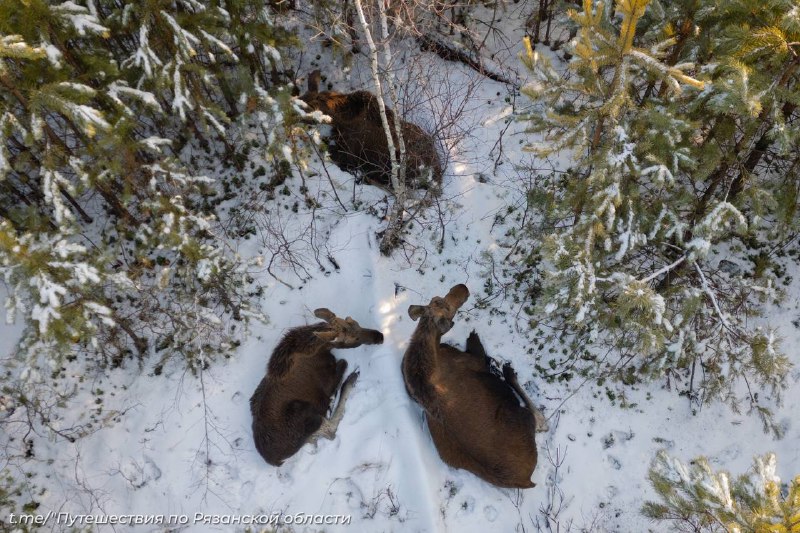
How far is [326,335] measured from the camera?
6.80 m

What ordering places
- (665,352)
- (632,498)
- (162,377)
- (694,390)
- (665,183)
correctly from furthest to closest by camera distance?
(162,377)
(694,390)
(632,498)
(665,352)
(665,183)

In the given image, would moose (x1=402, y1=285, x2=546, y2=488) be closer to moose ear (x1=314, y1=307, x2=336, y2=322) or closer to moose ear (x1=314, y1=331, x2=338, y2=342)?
moose ear (x1=314, y1=331, x2=338, y2=342)

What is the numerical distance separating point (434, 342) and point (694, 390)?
3969 mm

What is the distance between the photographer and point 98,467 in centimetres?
713


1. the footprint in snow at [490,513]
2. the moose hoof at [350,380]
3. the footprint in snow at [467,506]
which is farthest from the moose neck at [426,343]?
the footprint in snow at [490,513]

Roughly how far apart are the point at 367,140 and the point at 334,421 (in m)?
4.78

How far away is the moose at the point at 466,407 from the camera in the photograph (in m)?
6.39

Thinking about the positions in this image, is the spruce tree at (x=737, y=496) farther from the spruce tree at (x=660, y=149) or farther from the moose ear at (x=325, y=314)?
the moose ear at (x=325, y=314)

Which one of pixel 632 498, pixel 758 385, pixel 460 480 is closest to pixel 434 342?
pixel 460 480

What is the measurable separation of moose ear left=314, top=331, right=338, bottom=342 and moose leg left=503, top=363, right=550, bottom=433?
267 centimetres

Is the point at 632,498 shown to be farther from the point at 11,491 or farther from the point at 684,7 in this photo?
the point at 11,491

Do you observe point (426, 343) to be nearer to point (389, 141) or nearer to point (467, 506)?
point (467, 506)

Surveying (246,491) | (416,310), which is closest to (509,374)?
(416,310)

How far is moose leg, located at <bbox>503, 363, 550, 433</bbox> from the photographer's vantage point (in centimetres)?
689
